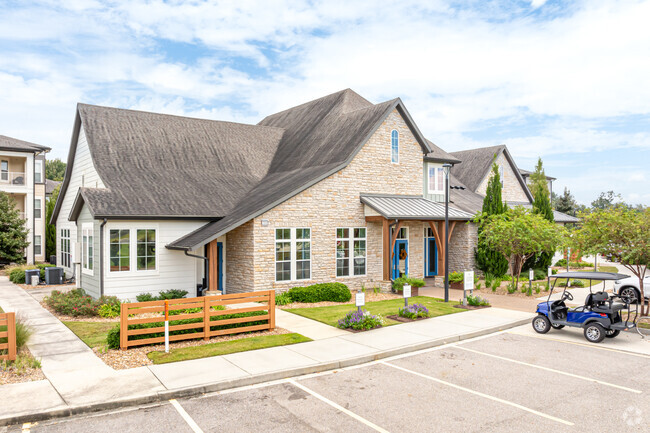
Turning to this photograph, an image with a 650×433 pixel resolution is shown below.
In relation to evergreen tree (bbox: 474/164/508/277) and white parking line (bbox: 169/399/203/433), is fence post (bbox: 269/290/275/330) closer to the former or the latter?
white parking line (bbox: 169/399/203/433)

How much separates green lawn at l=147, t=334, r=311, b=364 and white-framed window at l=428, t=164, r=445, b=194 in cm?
1617

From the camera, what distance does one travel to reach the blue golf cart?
12648 mm

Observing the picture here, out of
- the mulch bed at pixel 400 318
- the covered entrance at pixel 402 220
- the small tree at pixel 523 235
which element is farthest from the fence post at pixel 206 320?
the small tree at pixel 523 235

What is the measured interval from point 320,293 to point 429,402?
33.8 feet

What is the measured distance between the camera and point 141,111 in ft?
83.4

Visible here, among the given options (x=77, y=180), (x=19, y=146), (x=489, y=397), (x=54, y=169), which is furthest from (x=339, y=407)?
(x=54, y=169)

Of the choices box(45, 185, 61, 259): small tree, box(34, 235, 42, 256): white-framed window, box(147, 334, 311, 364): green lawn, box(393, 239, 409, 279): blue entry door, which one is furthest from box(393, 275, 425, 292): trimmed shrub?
box(34, 235, 42, 256): white-framed window

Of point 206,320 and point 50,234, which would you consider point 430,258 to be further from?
point 50,234

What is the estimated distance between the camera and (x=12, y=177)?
34625mm

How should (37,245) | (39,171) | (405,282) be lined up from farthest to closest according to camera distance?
(39,171)
(37,245)
(405,282)

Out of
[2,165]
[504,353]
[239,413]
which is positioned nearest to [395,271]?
[504,353]

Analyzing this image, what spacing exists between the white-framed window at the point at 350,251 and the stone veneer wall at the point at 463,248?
22.5 ft

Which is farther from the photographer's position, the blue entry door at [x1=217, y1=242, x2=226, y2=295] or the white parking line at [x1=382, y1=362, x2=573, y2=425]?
the blue entry door at [x1=217, y1=242, x2=226, y2=295]

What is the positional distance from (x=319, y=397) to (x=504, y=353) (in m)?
5.51
